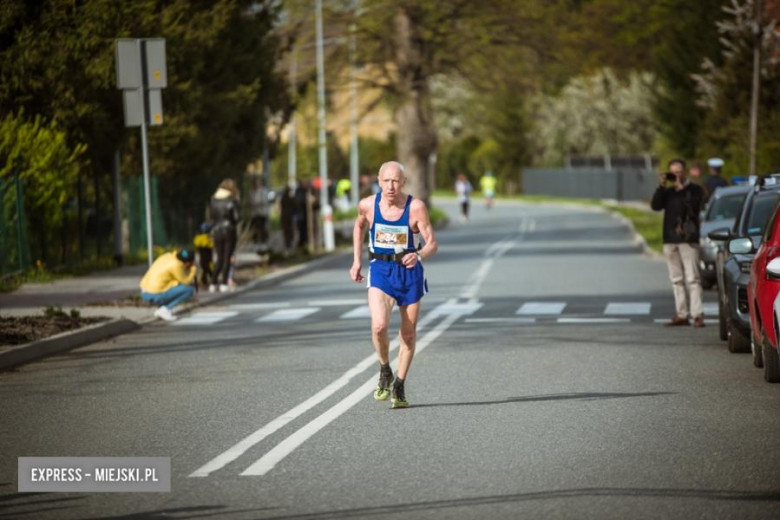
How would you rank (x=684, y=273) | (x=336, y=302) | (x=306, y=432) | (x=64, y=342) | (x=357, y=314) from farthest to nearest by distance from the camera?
(x=336, y=302) < (x=357, y=314) < (x=684, y=273) < (x=64, y=342) < (x=306, y=432)

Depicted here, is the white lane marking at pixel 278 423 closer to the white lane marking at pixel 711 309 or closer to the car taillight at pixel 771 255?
the car taillight at pixel 771 255

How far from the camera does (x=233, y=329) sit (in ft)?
60.6

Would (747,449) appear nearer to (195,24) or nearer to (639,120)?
(195,24)

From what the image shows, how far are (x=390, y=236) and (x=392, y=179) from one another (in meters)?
0.40

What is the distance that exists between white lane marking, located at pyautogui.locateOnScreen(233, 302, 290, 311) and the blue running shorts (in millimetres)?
10797

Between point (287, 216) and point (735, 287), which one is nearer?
point (735, 287)

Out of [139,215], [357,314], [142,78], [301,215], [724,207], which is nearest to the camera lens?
[357,314]

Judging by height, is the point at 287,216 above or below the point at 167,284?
below

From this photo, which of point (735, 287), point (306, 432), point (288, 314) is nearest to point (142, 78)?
point (288, 314)

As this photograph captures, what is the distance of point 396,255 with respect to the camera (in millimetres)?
10953

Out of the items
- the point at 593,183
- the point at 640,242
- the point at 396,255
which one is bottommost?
the point at 593,183

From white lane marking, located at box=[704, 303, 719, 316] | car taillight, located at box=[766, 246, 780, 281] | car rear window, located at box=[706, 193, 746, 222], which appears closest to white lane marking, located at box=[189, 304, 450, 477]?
car taillight, located at box=[766, 246, 780, 281]

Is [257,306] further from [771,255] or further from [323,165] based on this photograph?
[323,165]

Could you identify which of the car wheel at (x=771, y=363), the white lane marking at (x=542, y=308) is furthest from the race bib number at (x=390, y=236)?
the white lane marking at (x=542, y=308)
